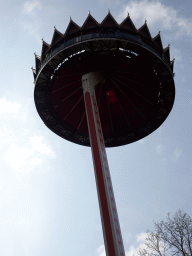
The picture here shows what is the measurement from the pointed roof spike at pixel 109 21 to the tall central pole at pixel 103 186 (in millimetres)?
5601

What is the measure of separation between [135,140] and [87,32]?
1540 cm

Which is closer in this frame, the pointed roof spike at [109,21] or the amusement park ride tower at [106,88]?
the amusement park ride tower at [106,88]

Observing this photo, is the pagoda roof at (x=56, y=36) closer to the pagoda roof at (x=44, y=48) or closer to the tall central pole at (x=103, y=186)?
the pagoda roof at (x=44, y=48)

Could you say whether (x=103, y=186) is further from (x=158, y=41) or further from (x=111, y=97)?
(x=158, y=41)

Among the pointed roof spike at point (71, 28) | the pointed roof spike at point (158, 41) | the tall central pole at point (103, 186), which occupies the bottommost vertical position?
the tall central pole at point (103, 186)

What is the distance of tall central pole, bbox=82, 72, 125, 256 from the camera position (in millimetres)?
19820

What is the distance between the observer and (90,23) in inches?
1059

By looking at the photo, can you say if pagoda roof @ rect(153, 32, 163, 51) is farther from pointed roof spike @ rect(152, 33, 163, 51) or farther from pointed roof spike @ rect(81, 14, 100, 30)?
pointed roof spike @ rect(81, 14, 100, 30)

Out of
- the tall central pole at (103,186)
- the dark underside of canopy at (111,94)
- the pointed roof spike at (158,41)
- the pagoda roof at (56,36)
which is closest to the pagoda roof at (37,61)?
the dark underside of canopy at (111,94)

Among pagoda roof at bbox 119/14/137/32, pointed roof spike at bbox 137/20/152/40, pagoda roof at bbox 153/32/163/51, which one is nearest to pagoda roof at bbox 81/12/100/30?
pagoda roof at bbox 119/14/137/32

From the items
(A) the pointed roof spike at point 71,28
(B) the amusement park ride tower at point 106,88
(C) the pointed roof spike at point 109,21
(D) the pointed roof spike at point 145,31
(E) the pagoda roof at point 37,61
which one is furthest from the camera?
A: (E) the pagoda roof at point 37,61

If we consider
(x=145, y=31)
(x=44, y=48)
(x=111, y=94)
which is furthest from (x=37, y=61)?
(x=145, y=31)

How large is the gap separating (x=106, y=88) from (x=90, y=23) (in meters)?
8.09

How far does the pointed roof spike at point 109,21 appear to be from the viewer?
26.6 metres
